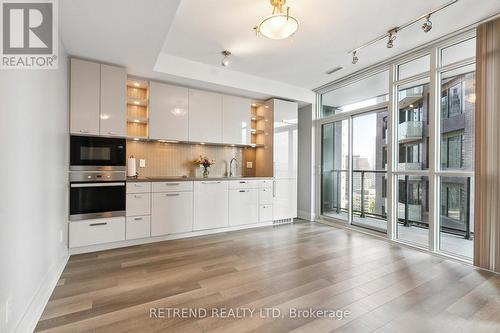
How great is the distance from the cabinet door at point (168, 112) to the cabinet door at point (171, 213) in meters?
0.98

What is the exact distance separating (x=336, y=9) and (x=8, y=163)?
3.05m

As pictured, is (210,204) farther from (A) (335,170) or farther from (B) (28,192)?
(A) (335,170)

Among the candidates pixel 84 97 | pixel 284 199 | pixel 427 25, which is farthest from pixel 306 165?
pixel 84 97

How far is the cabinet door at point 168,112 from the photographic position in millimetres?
3734

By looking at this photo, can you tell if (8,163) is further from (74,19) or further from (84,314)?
(74,19)

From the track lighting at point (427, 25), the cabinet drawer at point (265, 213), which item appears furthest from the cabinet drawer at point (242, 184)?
the track lighting at point (427, 25)

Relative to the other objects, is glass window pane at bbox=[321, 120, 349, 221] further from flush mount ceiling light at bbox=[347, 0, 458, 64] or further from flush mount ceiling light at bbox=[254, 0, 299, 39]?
flush mount ceiling light at bbox=[254, 0, 299, 39]

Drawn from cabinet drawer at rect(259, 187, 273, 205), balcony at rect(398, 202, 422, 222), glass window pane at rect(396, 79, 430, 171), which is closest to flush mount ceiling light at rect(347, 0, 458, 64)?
glass window pane at rect(396, 79, 430, 171)

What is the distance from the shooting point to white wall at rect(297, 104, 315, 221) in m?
5.12

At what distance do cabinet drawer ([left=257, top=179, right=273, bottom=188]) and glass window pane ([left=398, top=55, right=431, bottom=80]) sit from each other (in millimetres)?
2743

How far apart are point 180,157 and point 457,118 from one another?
13.7ft

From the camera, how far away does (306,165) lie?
5.23 m

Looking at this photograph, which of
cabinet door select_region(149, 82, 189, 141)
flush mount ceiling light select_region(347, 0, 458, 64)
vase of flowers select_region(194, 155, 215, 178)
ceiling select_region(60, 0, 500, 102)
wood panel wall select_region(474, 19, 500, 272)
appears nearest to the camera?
ceiling select_region(60, 0, 500, 102)

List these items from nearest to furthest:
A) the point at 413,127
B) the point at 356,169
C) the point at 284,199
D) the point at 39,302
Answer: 1. the point at 39,302
2. the point at 413,127
3. the point at 356,169
4. the point at 284,199
